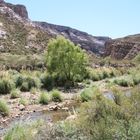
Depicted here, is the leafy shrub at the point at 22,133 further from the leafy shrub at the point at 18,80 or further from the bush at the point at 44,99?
the leafy shrub at the point at 18,80

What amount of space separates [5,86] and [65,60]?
8241 mm

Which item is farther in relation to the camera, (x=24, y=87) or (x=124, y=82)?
(x=124, y=82)

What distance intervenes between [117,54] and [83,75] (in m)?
83.1

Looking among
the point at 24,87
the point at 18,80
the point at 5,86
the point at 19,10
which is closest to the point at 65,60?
the point at 18,80

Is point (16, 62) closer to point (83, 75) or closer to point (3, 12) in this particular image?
point (83, 75)

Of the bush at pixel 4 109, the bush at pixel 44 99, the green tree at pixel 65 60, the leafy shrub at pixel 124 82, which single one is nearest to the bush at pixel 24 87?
the green tree at pixel 65 60

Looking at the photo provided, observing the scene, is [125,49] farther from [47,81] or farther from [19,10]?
[47,81]

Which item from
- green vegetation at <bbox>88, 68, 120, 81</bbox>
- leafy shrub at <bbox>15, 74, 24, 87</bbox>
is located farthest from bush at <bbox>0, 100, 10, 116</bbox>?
green vegetation at <bbox>88, 68, 120, 81</bbox>

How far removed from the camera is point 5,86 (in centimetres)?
3362

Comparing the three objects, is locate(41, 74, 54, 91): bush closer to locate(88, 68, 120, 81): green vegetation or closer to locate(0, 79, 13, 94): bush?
locate(0, 79, 13, 94): bush

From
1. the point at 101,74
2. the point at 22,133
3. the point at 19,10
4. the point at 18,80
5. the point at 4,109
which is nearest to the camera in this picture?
the point at 22,133

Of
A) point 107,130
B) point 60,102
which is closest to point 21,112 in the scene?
point 60,102

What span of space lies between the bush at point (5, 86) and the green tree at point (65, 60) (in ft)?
22.8

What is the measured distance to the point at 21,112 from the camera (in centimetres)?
2405
